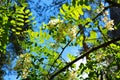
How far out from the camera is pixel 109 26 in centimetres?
464

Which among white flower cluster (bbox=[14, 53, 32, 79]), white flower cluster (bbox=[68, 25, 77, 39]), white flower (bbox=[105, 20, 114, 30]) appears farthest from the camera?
white flower cluster (bbox=[14, 53, 32, 79])

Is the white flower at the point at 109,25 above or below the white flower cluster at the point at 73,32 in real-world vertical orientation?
above

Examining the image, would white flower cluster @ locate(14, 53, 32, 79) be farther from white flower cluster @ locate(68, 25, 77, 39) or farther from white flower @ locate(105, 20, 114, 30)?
white flower @ locate(105, 20, 114, 30)

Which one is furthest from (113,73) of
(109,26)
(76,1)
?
(76,1)

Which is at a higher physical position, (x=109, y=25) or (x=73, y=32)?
(x=109, y=25)

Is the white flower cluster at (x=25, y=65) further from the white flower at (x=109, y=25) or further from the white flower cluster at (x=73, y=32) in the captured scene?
the white flower at (x=109, y=25)

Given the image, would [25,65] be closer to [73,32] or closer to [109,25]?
[73,32]

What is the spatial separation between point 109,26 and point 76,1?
906mm

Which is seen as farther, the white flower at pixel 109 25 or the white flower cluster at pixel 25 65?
the white flower cluster at pixel 25 65

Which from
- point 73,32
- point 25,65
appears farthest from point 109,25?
point 25,65

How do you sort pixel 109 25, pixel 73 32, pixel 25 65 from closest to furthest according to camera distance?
pixel 73 32
pixel 109 25
pixel 25 65

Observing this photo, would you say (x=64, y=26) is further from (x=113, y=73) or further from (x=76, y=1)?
(x=113, y=73)

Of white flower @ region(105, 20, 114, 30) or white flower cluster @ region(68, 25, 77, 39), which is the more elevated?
white flower @ region(105, 20, 114, 30)

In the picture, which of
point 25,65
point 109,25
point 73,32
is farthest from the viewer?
point 25,65
